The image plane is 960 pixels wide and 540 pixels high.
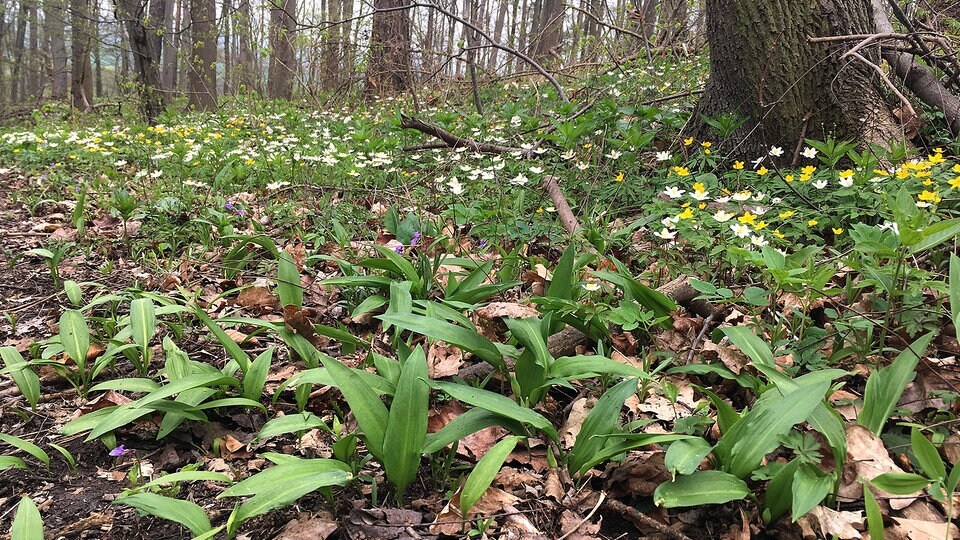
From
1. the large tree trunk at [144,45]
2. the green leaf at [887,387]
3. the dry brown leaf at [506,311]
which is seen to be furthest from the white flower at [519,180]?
the large tree trunk at [144,45]

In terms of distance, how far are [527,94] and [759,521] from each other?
6.51 m

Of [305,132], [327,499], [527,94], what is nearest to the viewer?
[327,499]

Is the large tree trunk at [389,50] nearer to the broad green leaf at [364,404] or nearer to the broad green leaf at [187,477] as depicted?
the broad green leaf at [364,404]

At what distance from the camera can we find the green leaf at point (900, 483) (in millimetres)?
1139

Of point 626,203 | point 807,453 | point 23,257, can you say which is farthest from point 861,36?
point 23,257

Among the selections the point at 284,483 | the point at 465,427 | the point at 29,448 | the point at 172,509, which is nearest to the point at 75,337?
the point at 29,448

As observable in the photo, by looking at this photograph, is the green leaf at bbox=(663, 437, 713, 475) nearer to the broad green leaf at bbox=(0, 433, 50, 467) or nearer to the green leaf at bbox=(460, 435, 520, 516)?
the green leaf at bbox=(460, 435, 520, 516)

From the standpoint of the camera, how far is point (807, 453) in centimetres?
127

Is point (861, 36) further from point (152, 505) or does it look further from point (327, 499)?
point (152, 505)

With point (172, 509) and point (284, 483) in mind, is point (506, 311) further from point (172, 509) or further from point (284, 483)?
point (172, 509)

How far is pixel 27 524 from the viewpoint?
3.94 feet

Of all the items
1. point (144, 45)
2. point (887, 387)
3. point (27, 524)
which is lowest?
point (27, 524)

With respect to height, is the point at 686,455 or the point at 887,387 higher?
the point at 887,387

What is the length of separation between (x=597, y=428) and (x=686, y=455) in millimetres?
227
